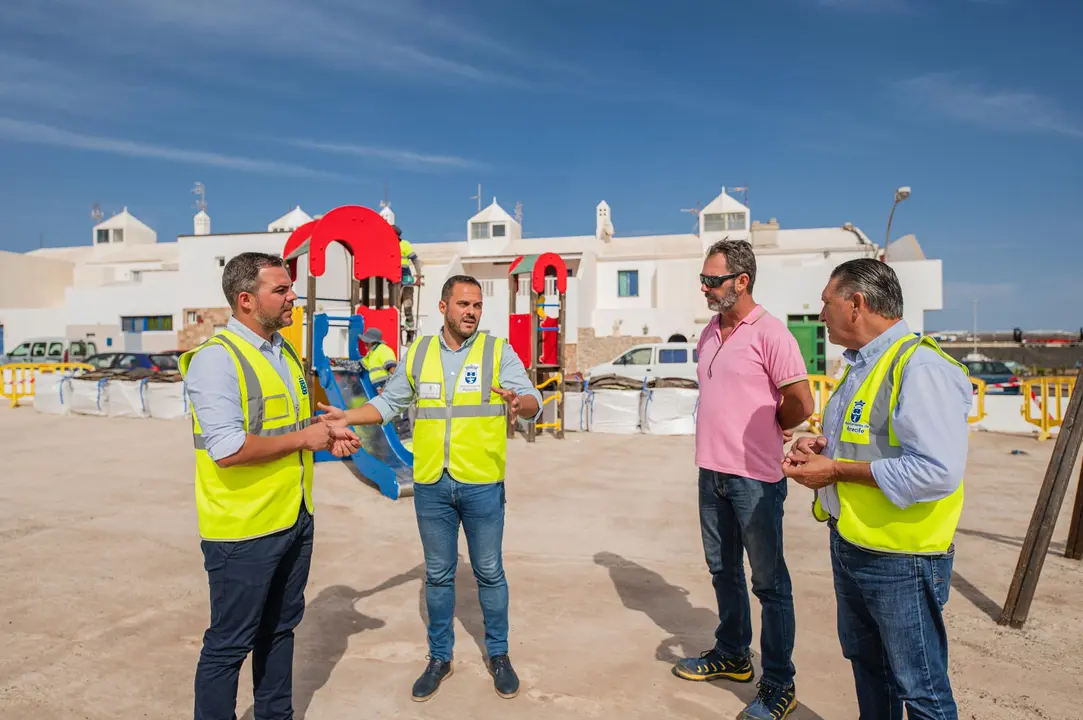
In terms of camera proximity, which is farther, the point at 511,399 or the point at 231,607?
the point at 511,399

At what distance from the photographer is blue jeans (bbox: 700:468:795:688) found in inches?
130

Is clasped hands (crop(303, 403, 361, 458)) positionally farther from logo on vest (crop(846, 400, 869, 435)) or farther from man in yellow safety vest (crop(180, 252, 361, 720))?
logo on vest (crop(846, 400, 869, 435))

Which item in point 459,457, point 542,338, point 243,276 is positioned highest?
point 243,276

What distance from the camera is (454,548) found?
12.0 feet

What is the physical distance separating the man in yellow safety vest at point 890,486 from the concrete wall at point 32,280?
47337 mm

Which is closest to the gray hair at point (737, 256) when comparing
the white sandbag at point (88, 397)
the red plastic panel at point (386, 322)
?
the red plastic panel at point (386, 322)

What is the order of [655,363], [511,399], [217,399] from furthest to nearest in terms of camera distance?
[655,363]
[511,399]
[217,399]

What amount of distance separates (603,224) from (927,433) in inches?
1492

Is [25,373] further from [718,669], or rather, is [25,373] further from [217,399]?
[718,669]

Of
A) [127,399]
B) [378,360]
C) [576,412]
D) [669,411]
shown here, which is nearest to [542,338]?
[576,412]

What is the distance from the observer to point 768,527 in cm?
332

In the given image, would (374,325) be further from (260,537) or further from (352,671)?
(260,537)

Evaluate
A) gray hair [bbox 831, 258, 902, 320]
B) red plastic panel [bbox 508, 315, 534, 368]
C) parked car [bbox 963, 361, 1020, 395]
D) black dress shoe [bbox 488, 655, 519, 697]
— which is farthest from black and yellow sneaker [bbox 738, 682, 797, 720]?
parked car [bbox 963, 361, 1020, 395]

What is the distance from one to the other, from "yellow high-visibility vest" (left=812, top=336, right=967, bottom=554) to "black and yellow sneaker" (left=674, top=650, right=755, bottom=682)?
1556 millimetres
